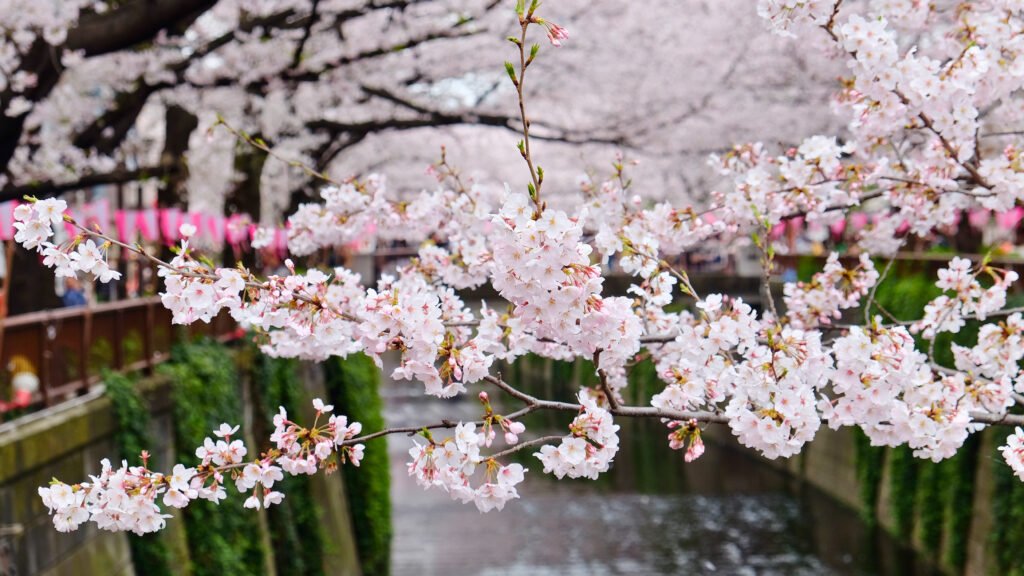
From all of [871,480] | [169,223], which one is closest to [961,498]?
[871,480]

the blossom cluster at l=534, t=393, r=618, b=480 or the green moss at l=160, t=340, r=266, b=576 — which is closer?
the blossom cluster at l=534, t=393, r=618, b=480

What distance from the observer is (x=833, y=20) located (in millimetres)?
4219

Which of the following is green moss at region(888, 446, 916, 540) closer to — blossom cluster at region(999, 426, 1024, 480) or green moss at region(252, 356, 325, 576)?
green moss at region(252, 356, 325, 576)

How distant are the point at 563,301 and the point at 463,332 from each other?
4.53 ft

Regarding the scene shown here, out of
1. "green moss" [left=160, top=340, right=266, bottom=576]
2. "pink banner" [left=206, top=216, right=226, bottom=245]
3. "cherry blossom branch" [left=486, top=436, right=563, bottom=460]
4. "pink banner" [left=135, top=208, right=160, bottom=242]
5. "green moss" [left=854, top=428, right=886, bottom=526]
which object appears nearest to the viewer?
"cherry blossom branch" [left=486, top=436, right=563, bottom=460]

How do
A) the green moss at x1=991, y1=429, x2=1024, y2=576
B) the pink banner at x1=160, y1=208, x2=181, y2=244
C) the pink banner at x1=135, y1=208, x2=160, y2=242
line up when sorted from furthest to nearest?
the pink banner at x1=135, y1=208, x2=160, y2=242 → the pink banner at x1=160, y1=208, x2=181, y2=244 → the green moss at x1=991, y1=429, x2=1024, y2=576

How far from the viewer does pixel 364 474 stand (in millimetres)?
17859

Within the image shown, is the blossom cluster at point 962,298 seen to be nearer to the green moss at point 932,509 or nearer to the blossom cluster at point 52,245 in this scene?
the blossom cluster at point 52,245

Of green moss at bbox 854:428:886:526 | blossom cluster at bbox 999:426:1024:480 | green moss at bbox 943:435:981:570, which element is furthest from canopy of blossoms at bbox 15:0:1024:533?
green moss at bbox 854:428:886:526

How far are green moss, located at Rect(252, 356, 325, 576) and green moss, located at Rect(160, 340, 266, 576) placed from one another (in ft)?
4.82

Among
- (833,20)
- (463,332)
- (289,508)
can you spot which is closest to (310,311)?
(463,332)

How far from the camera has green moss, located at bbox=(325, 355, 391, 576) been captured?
1758cm

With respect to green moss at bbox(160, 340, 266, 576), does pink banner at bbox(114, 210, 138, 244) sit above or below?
above

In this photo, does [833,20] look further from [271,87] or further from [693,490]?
[693,490]
